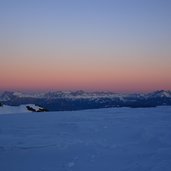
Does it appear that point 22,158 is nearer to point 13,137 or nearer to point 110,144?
point 110,144

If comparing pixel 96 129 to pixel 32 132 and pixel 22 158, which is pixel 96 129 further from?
pixel 22 158

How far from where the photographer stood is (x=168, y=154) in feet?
37.9

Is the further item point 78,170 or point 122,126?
point 122,126

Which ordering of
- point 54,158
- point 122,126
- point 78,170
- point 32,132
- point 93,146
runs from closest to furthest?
1. point 78,170
2. point 54,158
3. point 93,146
4. point 32,132
5. point 122,126

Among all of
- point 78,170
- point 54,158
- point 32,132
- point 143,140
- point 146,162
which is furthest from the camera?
point 32,132

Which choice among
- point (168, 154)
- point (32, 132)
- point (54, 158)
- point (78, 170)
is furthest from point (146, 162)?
point (32, 132)

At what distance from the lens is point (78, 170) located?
974 centimetres

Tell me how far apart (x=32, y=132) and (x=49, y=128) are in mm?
1665

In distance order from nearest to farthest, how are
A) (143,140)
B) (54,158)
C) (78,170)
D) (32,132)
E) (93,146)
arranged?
(78,170), (54,158), (93,146), (143,140), (32,132)

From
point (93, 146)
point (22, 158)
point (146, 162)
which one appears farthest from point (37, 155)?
point (146, 162)

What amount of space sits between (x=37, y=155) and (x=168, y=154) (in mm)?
4397

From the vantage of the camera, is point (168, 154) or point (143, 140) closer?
point (168, 154)

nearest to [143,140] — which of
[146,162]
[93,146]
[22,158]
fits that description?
[93,146]

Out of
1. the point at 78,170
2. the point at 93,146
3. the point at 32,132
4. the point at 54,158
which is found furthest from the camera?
the point at 32,132
